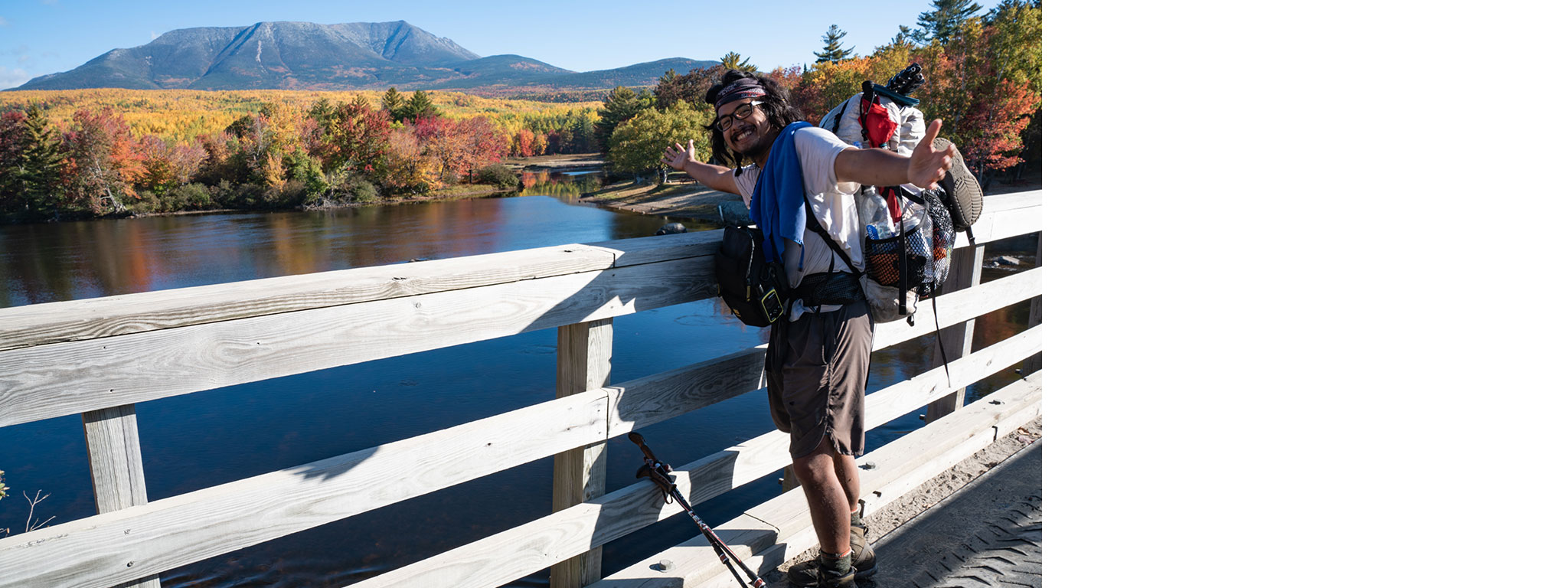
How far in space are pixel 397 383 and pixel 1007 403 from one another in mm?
7975

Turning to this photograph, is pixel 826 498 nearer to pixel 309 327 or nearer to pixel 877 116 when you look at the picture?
pixel 877 116

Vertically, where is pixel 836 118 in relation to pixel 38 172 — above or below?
below

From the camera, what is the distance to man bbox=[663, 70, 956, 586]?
1771mm

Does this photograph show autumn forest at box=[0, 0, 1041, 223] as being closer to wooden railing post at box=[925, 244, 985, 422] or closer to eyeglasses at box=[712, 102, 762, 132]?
wooden railing post at box=[925, 244, 985, 422]

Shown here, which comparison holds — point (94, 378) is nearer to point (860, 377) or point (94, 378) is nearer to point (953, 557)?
point (860, 377)

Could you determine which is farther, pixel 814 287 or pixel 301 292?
pixel 814 287

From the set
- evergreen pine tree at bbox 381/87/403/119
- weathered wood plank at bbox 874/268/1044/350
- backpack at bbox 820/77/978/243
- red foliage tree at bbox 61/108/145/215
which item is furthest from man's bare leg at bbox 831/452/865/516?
evergreen pine tree at bbox 381/87/403/119

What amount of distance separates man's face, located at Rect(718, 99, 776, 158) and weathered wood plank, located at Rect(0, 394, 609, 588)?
0.76 m

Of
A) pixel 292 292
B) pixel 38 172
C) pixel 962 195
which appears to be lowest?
pixel 292 292

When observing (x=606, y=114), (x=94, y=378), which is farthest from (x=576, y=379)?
(x=606, y=114)

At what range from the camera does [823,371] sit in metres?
1.95

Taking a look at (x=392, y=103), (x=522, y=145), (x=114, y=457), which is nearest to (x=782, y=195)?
(x=114, y=457)

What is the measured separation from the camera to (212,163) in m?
49.2

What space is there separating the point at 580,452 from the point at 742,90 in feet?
3.32
